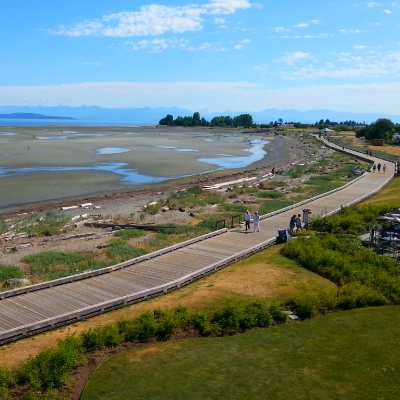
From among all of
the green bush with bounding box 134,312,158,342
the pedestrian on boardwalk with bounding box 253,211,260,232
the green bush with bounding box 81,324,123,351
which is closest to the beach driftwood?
the pedestrian on boardwalk with bounding box 253,211,260,232

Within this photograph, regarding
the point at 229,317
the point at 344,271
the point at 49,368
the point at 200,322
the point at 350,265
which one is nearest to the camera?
the point at 49,368

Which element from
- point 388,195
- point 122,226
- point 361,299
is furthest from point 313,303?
point 388,195

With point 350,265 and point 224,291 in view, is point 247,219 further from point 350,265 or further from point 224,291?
point 224,291

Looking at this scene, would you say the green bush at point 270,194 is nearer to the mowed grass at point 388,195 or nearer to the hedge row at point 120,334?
the mowed grass at point 388,195

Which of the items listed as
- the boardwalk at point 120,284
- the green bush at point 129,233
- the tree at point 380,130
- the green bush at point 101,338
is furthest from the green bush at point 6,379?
the tree at point 380,130

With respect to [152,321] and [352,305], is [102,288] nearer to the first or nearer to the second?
[152,321]

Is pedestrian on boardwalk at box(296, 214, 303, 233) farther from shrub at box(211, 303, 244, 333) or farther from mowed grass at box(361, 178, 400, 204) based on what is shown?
shrub at box(211, 303, 244, 333)
